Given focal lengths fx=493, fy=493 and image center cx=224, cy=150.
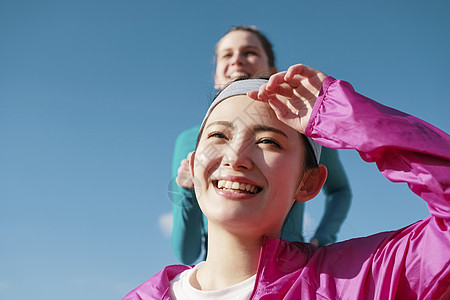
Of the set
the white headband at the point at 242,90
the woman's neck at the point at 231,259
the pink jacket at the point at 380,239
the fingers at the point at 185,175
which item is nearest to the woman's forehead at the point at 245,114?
the white headband at the point at 242,90

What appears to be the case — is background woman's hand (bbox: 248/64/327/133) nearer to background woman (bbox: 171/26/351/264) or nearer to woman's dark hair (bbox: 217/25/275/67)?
background woman (bbox: 171/26/351/264)

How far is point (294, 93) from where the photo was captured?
83.7 inches

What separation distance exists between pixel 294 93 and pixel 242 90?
1.03 ft

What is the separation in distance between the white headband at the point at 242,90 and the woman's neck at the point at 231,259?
53 cm

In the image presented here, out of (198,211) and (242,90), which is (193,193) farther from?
(242,90)

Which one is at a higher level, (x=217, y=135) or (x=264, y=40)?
(x=264, y=40)

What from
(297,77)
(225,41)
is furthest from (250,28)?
(297,77)

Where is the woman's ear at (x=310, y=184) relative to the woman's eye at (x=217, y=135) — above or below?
below

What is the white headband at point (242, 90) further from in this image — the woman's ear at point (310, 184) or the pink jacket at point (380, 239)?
the pink jacket at point (380, 239)

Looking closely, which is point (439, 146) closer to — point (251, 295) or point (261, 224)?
point (261, 224)

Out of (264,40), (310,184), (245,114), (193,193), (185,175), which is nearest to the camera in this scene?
(245,114)

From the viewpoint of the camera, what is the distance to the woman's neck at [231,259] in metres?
2.12

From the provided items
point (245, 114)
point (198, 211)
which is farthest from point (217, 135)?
point (198, 211)

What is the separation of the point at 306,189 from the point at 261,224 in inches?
13.8
